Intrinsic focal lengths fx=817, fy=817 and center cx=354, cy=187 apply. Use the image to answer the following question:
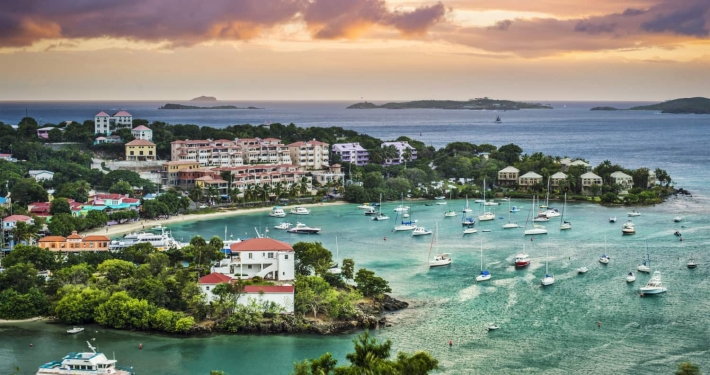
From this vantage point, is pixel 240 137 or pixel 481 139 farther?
pixel 481 139

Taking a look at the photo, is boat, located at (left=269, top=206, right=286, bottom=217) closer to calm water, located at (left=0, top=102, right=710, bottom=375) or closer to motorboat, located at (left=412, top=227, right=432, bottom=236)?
calm water, located at (left=0, top=102, right=710, bottom=375)

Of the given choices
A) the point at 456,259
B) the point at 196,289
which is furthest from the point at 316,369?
the point at 456,259

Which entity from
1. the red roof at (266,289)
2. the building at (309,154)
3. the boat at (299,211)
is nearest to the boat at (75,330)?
the red roof at (266,289)

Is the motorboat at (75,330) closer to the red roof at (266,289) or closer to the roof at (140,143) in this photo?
the red roof at (266,289)

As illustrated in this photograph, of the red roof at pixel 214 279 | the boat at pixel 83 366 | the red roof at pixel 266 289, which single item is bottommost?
the boat at pixel 83 366

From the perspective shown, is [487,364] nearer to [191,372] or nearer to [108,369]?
[191,372]

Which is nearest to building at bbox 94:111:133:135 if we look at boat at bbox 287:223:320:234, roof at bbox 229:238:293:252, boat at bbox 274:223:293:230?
boat at bbox 274:223:293:230
